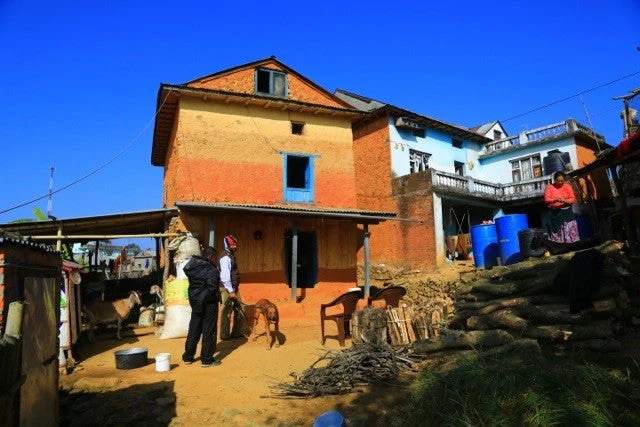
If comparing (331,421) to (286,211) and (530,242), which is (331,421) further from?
(286,211)

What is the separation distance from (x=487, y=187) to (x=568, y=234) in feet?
39.9

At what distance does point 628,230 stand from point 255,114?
1024cm

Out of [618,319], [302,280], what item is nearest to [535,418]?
[618,319]

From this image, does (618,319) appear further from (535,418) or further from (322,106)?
(322,106)

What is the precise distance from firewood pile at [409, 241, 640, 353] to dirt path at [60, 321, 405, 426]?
1628 millimetres

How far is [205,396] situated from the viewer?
471cm

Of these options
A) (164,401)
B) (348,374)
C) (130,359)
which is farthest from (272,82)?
(164,401)

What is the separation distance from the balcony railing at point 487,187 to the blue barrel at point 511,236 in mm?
8241

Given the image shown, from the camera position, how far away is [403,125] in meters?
19.4

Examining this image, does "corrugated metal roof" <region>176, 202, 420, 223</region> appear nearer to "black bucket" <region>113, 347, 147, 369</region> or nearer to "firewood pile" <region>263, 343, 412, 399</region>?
"black bucket" <region>113, 347, 147, 369</region>

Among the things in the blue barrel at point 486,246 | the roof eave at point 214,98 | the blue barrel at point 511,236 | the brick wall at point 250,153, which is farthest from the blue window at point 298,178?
the blue barrel at point 511,236

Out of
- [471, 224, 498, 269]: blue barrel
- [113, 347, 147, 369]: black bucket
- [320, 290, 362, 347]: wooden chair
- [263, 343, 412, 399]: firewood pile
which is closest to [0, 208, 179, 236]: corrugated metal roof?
[113, 347, 147, 369]: black bucket

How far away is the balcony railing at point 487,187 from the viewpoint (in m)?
18.2

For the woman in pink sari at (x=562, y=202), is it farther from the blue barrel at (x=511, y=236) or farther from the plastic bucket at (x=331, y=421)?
the plastic bucket at (x=331, y=421)
